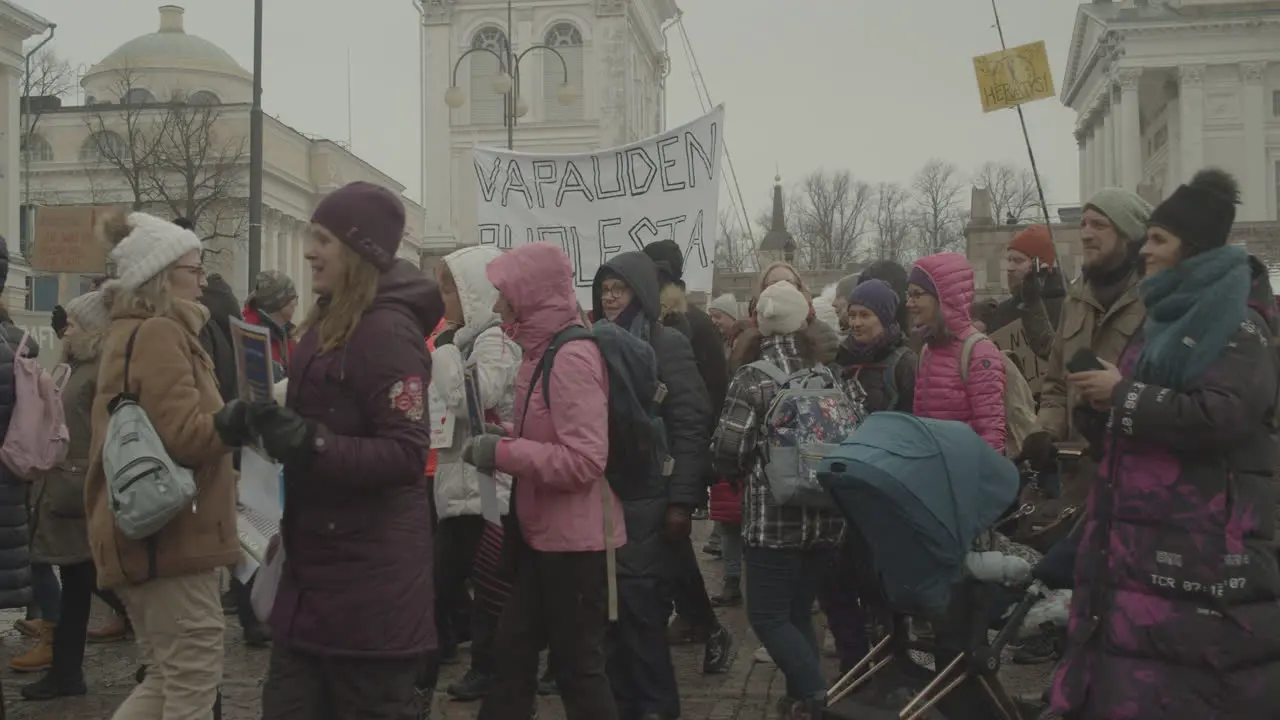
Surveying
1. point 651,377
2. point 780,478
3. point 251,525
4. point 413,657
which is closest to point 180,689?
point 251,525

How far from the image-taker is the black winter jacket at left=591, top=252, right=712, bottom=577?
238 inches

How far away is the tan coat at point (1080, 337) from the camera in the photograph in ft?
17.8

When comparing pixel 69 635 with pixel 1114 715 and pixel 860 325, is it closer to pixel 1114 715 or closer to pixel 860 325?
pixel 860 325

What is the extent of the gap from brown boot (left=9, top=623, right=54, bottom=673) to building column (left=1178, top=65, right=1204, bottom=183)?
6779 centimetres

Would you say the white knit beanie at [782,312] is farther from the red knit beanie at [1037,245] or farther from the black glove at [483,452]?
the red knit beanie at [1037,245]

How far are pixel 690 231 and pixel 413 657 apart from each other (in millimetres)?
6292

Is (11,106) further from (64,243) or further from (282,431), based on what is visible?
(282,431)

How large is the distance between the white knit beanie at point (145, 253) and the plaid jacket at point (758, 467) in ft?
7.50

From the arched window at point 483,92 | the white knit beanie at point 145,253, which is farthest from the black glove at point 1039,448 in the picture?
the arched window at point 483,92

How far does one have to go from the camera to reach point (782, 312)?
6.15 m

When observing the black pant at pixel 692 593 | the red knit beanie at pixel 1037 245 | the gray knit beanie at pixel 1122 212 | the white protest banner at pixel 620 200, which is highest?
the white protest banner at pixel 620 200

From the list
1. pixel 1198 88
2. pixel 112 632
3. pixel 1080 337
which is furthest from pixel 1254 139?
pixel 1080 337

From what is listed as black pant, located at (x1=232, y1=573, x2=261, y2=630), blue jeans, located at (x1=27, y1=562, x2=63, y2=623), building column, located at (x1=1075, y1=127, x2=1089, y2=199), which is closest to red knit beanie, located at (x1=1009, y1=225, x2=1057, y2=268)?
black pant, located at (x1=232, y1=573, x2=261, y2=630)

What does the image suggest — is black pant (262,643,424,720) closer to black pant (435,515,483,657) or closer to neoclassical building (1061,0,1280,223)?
black pant (435,515,483,657)
